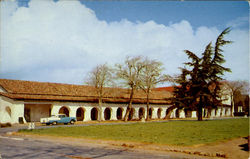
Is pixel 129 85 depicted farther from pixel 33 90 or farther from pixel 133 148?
pixel 133 148

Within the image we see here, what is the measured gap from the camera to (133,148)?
12.6 metres

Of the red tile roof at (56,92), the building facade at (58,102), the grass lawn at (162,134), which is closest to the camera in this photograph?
the grass lawn at (162,134)

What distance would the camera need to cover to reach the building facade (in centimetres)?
3350

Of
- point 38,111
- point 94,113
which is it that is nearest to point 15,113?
point 38,111

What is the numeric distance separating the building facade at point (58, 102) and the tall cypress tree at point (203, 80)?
344 cm

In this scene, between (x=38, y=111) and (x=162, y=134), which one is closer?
(x=162, y=134)

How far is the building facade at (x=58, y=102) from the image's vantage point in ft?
110

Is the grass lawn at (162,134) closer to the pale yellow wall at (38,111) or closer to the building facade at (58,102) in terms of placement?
the building facade at (58,102)

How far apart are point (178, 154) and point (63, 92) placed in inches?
1259

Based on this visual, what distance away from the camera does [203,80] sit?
3947 centimetres

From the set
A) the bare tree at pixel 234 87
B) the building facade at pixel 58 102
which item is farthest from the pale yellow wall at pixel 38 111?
the bare tree at pixel 234 87

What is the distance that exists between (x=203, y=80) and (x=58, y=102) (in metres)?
22.9

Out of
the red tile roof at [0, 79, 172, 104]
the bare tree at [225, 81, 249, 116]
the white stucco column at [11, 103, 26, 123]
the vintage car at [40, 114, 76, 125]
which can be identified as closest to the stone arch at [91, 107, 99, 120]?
the red tile roof at [0, 79, 172, 104]

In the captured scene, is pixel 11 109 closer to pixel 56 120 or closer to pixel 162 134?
pixel 56 120
